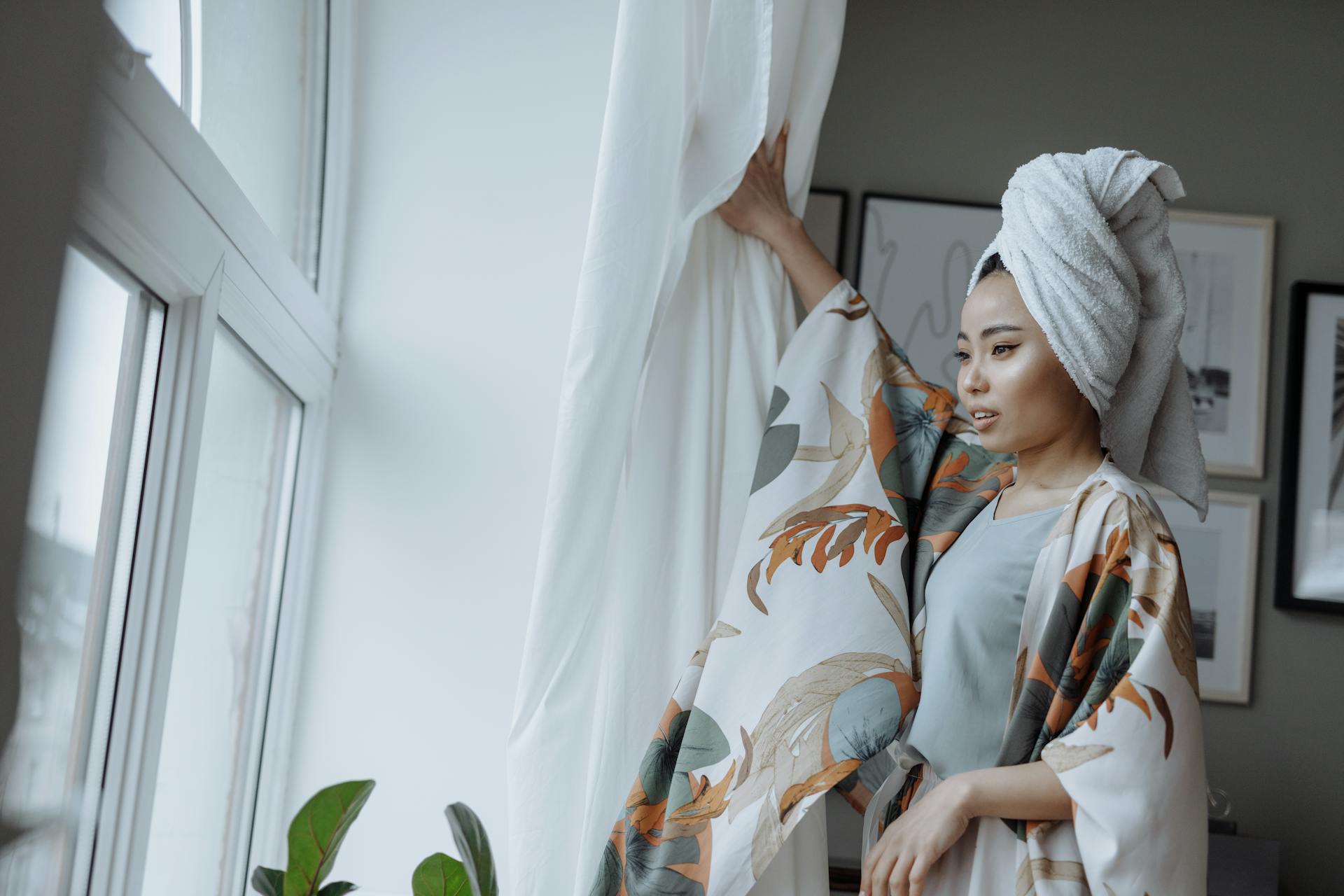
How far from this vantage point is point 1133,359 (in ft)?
3.30

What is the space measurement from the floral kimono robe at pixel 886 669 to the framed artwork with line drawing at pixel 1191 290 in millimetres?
809

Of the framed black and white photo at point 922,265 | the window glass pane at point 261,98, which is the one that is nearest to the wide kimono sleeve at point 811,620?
the window glass pane at point 261,98

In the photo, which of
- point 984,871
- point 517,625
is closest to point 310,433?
point 517,625

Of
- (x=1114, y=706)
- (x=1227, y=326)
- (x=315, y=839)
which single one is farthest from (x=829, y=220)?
(x=315, y=839)

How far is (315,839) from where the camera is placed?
3.02 ft

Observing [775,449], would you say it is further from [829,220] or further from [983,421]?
[829,220]

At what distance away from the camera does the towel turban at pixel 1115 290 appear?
95 centimetres

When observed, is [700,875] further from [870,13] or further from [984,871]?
[870,13]

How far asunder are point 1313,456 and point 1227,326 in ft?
0.94

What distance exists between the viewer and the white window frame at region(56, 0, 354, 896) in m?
0.70

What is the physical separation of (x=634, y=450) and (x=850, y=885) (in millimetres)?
848

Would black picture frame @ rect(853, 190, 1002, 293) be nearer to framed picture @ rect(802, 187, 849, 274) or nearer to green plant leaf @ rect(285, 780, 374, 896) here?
framed picture @ rect(802, 187, 849, 274)

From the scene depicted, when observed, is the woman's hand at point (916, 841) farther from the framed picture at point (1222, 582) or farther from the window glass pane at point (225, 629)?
the framed picture at point (1222, 582)

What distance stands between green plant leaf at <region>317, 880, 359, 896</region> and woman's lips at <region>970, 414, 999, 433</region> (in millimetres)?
722
